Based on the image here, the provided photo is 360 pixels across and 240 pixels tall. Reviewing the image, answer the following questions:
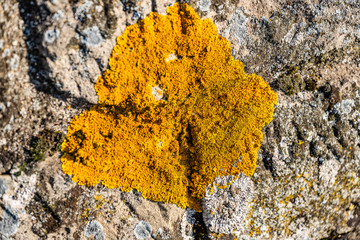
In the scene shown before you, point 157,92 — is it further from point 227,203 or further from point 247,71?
point 227,203

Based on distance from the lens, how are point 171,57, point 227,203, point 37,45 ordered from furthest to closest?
point 227,203
point 171,57
point 37,45

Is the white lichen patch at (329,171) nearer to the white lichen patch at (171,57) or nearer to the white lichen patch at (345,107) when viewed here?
the white lichen patch at (345,107)

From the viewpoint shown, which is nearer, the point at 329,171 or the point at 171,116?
the point at 171,116

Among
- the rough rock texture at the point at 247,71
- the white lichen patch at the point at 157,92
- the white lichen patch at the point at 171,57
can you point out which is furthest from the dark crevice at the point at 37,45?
the white lichen patch at the point at 171,57

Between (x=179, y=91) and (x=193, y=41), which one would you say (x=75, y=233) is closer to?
(x=179, y=91)

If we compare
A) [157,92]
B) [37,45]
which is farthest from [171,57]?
[37,45]

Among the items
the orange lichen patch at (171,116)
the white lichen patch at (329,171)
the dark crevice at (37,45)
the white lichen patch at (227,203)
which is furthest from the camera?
the white lichen patch at (329,171)

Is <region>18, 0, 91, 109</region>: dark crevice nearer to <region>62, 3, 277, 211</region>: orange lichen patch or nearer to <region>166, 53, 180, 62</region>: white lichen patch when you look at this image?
<region>62, 3, 277, 211</region>: orange lichen patch
